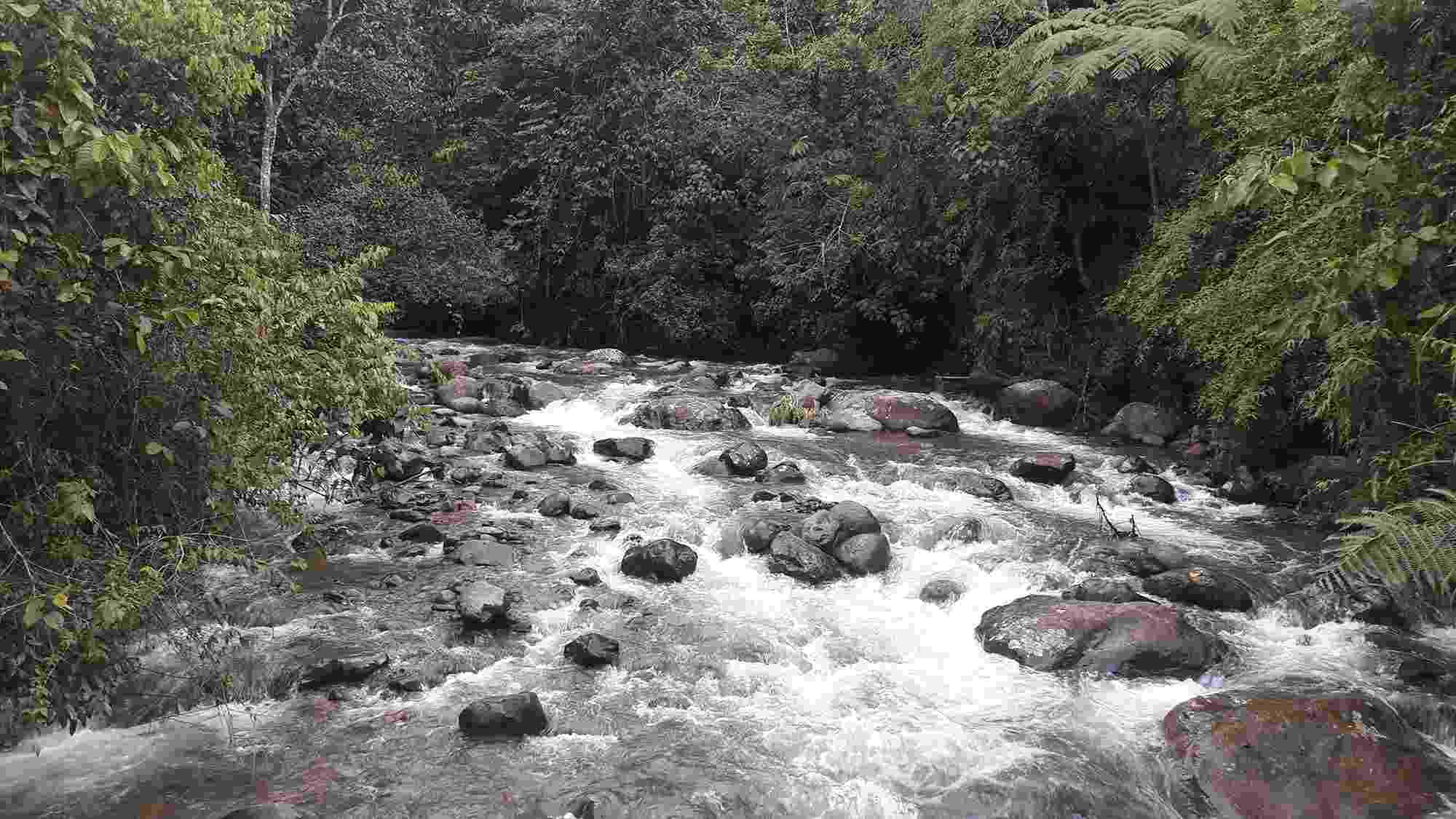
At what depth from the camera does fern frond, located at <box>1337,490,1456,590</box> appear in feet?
11.5

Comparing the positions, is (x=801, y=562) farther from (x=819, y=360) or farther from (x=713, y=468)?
(x=819, y=360)

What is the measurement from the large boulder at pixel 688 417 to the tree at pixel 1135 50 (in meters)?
5.71

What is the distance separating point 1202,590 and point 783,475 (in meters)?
4.58

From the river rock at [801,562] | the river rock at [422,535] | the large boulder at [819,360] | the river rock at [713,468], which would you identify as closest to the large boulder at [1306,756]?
the river rock at [801,562]

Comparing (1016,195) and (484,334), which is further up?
(1016,195)

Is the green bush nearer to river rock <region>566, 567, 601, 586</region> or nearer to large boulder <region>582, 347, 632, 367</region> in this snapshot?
river rock <region>566, 567, 601, 586</region>

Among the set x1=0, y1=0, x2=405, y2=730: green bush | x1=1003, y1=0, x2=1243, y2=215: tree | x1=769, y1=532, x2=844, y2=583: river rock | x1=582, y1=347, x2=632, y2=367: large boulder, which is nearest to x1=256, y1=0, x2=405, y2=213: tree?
x1=582, y1=347, x2=632, y2=367: large boulder

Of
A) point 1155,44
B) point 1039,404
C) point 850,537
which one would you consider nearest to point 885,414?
point 1039,404

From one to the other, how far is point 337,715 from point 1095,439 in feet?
32.7

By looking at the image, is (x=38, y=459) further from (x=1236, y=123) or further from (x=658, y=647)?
(x=1236, y=123)

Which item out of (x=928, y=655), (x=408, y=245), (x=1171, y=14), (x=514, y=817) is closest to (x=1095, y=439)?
(x=1171, y=14)

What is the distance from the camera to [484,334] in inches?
908

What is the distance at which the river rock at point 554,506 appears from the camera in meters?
8.80

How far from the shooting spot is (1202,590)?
265 inches
